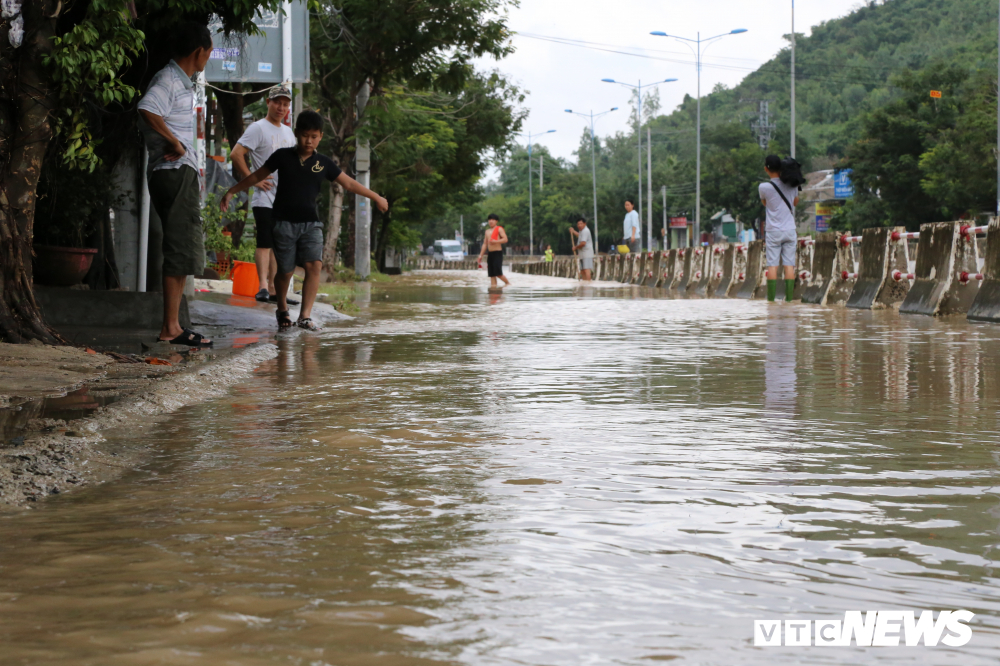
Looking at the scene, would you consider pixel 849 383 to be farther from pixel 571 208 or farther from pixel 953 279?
pixel 571 208

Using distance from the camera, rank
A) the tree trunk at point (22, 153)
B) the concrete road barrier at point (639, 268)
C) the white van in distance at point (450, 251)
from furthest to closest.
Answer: the white van in distance at point (450, 251)
the concrete road barrier at point (639, 268)
the tree trunk at point (22, 153)

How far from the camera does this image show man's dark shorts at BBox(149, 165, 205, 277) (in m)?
7.85

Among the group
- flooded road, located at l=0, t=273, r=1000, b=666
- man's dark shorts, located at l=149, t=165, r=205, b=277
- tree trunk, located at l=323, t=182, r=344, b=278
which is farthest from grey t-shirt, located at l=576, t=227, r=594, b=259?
flooded road, located at l=0, t=273, r=1000, b=666

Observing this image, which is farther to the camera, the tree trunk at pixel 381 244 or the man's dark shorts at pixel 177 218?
the tree trunk at pixel 381 244

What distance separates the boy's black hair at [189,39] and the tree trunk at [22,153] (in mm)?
1089

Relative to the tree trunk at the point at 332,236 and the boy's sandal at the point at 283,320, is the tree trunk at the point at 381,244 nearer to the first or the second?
the tree trunk at the point at 332,236

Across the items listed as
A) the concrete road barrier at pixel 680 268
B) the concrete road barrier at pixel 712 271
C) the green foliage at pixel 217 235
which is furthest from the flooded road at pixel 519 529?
the concrete road barrier at pixel 680 268

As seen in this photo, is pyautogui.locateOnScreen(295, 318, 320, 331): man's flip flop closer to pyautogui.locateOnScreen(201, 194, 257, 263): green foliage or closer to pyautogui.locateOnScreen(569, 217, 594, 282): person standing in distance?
pyautogui.locateOnScreen(201, 194, 257, 263): green foliage

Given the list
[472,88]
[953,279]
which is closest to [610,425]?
[953,279]

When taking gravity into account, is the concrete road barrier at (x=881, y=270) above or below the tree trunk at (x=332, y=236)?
below

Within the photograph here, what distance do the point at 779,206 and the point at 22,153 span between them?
10.1m

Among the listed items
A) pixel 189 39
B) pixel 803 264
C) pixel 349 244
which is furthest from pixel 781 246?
pixel 349 244

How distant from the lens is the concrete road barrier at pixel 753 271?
2006cm

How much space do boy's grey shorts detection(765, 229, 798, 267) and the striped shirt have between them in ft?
28.9
